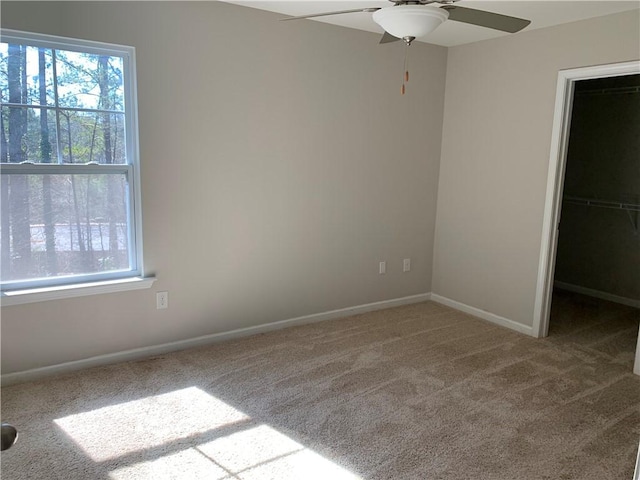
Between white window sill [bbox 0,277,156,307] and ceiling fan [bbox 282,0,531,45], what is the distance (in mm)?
2108

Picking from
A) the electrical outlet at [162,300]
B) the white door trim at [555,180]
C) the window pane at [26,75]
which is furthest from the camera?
the white door trim at [555,180]

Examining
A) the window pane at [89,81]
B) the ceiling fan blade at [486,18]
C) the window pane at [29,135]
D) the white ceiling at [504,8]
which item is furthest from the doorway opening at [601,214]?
the window pane at [29,135]

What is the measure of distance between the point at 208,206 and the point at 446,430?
81.1 inches

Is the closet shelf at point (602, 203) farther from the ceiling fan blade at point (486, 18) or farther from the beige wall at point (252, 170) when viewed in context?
the ceiling fan blade at point (486, 18)

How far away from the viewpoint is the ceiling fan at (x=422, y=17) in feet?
6.72

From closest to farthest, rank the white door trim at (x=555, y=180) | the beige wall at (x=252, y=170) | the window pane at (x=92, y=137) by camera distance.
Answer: the window pane at (x=92, y=137) → the beige wall at (x=252, y=170) → the white door trim at (x=555, y=180)

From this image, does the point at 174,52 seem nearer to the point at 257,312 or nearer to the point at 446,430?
the point at 257,312

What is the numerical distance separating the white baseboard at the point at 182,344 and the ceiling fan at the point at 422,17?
7.87ft

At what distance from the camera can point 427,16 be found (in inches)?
81.9

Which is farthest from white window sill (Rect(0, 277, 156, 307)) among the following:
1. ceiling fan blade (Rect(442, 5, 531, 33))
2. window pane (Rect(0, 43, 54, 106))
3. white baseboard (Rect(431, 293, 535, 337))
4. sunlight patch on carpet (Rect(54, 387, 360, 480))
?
white baseboard (Rect(431, 293, 535, 337))

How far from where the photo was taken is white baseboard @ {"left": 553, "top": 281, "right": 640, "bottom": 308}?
4.73 m

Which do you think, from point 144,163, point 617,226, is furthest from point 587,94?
point 144,163

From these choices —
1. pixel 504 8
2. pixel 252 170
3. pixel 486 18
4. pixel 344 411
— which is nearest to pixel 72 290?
pixel 252 170

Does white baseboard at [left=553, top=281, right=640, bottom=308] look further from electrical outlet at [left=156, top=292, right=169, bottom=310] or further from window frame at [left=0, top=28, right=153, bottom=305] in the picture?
window frame at [left=0, top=28, right=153, bottom=305]
